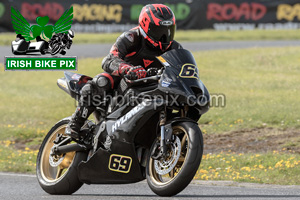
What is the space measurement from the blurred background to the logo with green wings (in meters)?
0.38

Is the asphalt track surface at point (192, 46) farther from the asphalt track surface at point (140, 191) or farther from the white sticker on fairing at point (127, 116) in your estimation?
the white sticker on fairing at point (127, 116)

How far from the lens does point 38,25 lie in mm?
26109

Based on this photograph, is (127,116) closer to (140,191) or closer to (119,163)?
(119,163)

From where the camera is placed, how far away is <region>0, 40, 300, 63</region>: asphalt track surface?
2540cm

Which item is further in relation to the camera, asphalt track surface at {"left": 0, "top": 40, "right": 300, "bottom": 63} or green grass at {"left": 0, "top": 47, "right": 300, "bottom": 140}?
asphalt track surface at {"left": 0, "top": 40, "right": 300, "bottom": 63}

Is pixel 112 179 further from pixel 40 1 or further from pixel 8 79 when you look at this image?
pixel 40 1

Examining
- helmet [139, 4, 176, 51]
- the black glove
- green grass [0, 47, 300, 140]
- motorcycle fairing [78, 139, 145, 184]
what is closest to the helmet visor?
helmet [139, 4, 176, 51]

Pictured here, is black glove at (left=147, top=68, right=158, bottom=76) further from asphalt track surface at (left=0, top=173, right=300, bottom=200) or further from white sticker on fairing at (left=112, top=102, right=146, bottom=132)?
asphalt track surface at (left=0, top=173, right=300, bottom=200)

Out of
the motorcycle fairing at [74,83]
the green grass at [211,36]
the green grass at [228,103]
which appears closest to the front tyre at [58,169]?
the motorcycle fairing at [74,83]

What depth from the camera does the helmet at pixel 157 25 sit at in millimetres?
6914

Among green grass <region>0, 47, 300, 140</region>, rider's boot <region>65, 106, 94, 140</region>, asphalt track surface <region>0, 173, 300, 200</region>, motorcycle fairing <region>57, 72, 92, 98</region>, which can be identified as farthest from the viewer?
green grass <region>0, 47, 300, 140</region>

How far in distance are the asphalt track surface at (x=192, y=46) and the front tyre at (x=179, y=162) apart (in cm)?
1831

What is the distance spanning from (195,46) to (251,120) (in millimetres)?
13627

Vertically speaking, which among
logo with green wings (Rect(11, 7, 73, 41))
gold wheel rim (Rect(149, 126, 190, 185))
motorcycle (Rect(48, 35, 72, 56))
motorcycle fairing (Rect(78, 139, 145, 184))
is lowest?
logo with green wings (Rect(11, 7, 73, 41))
